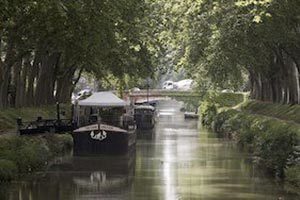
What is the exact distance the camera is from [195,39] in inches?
1997

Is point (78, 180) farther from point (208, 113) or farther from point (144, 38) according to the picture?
point (208, 113)

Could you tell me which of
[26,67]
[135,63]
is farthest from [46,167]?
[135,63]

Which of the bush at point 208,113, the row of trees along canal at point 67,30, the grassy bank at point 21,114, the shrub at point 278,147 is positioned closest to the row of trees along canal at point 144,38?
the row of trees along canal at point 67,30

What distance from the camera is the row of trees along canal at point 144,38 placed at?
32.4 m

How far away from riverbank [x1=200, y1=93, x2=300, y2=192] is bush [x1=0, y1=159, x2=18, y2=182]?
12.1 meters

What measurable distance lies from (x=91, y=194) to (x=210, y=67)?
25.4 metres

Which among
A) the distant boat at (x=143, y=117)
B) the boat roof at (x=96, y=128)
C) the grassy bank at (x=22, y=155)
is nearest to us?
the grassy bank at (x=22, y=155)

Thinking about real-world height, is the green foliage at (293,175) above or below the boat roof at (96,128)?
below

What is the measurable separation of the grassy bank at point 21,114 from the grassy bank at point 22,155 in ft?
7.87

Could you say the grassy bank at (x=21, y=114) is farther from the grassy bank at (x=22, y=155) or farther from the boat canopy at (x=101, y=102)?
the boat canopy at (x=101, y=102)

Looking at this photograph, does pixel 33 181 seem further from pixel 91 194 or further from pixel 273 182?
pixel 273 182

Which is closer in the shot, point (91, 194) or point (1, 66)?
point (91, 194)

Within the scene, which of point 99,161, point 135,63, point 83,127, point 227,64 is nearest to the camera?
point 99,161

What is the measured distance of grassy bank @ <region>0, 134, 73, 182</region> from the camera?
29672mm
